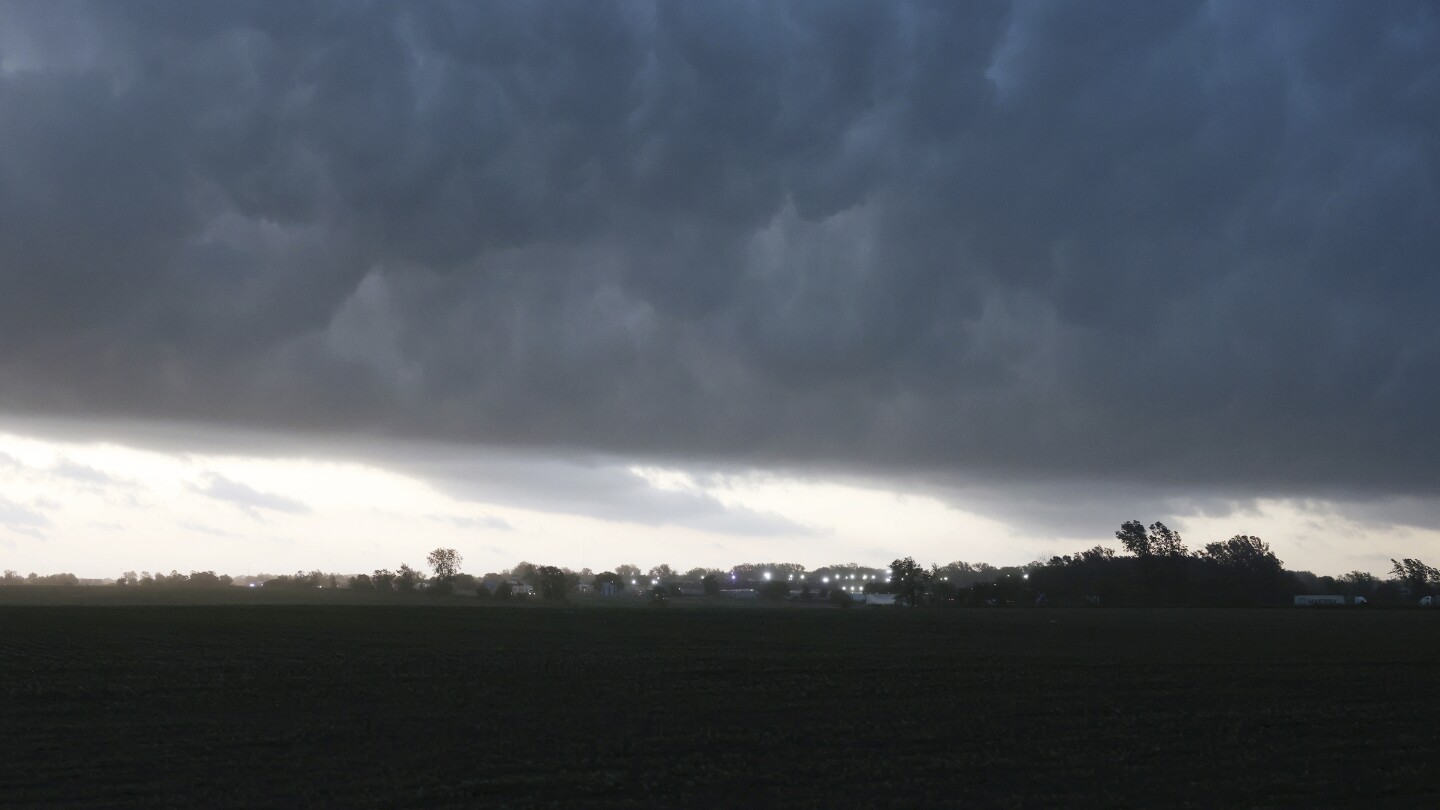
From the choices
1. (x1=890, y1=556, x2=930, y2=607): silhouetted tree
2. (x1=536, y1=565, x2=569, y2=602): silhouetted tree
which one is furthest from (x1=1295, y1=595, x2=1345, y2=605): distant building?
(x1=536, y1=565, x2=569, y2=602): silhouetted tree

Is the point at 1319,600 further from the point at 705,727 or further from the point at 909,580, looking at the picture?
the point at 705,727

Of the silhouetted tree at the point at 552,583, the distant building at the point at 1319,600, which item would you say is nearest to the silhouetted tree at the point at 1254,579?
the distant building at the point at 1319,600

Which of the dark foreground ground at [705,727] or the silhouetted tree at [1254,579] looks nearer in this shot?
the dark foreground ground at [705,727]

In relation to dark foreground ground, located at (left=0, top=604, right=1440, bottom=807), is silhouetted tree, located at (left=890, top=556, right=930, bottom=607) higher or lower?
higher

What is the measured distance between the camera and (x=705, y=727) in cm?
2638

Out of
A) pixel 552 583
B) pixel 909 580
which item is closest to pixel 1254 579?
pixel 909 580

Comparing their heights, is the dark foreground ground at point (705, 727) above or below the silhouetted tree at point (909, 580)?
below

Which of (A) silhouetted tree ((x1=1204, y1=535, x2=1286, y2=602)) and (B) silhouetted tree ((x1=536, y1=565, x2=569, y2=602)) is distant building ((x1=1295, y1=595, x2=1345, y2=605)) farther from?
(B) silhouetted tree ((x1=536, y1=565, x2=569, y2=602))

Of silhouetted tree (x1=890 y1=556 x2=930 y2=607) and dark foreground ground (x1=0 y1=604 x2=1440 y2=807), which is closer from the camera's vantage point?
dark foreground ground (x1=0 y1=604 x2=1440 y2=807)

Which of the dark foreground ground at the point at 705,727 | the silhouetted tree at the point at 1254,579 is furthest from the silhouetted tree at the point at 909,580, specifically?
the dark foreground ground at the point at 705,727

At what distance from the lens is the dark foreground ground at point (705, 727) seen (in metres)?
19.1

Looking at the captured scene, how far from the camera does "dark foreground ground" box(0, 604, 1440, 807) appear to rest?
19.1m

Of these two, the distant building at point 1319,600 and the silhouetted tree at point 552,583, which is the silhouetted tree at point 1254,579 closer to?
the distant building at point 1319,600

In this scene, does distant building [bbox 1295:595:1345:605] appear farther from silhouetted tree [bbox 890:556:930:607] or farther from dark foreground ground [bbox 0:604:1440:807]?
dark foreground ground [bbox 0:604:1440:807]
